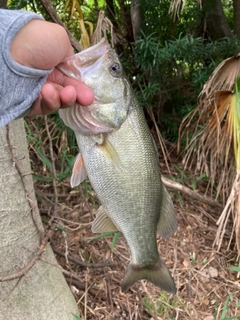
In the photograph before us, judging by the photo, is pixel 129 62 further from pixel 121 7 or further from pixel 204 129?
pixel 204 129

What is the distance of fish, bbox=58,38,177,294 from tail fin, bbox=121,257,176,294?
5.8 inches

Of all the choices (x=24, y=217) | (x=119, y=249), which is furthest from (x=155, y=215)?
(x=119, y=249)

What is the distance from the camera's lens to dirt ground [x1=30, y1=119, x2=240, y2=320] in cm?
280

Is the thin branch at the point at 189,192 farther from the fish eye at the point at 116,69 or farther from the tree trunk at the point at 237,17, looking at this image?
the tree trunk at the point at 237,17

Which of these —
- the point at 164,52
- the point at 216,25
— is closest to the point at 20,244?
the point at 164,52

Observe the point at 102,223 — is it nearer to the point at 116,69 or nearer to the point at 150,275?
the point at 150,275

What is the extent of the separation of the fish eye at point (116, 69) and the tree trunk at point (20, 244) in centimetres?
64

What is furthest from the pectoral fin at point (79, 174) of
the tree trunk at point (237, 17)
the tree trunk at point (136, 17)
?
the tree trunk at point (237, 17)

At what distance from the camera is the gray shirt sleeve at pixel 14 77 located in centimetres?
122

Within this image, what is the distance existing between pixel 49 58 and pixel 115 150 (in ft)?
1.72

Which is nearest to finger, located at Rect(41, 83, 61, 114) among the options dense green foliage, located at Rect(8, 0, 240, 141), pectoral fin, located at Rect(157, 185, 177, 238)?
pectoral fin, located at Rect(157, 185, 177, 238)

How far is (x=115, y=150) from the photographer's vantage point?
68.6 inches

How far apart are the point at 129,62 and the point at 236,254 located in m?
1.97

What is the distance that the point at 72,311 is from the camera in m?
2.46
